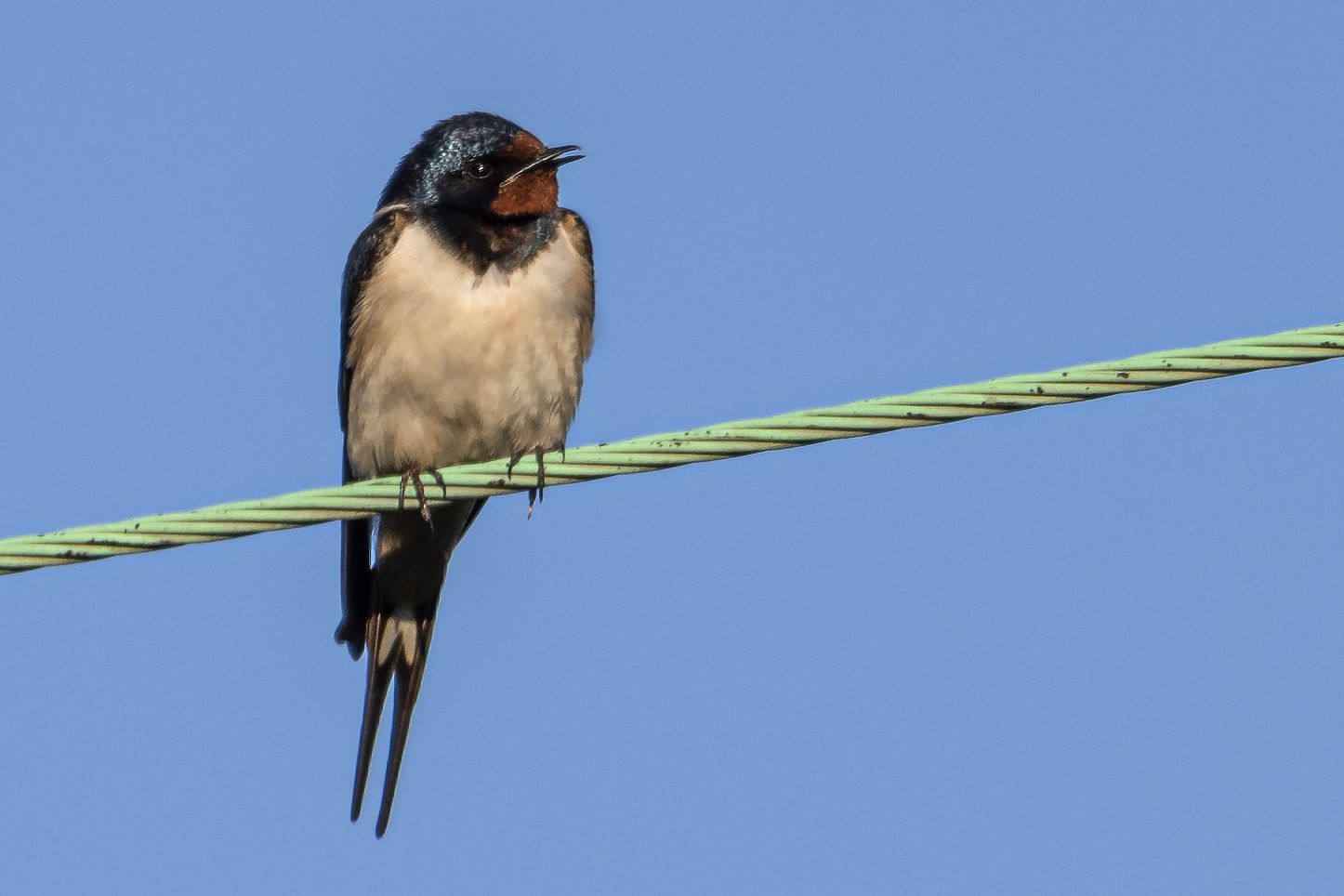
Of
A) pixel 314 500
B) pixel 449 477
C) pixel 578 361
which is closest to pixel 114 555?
pixel 314 500

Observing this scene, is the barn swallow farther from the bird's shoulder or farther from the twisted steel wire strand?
the twisted steel wire strand

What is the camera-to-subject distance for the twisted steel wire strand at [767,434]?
3395 millimetres

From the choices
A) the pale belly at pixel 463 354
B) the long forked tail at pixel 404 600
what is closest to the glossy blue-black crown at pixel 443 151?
the pale belly at pixel 463 354

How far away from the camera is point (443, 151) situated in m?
6.01

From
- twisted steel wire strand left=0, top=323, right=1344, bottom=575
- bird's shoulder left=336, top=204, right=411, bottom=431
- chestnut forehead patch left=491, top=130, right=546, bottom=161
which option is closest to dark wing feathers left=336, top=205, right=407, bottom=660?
bird's shoulder left=336, top=204, right=411, bottom=431

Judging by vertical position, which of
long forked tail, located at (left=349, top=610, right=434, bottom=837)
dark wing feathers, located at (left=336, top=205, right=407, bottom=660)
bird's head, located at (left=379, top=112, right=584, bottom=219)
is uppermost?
bird's head, located at (left=379, top=112, right=584, bottom=219)

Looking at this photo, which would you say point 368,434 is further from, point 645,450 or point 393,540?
point 645,450

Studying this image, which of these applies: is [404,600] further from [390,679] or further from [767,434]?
[767,434]

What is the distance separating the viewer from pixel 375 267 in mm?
5859

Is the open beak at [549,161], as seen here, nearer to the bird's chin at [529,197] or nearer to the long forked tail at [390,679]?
the bird's chin at [529,197]

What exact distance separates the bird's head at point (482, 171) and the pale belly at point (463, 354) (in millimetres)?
147

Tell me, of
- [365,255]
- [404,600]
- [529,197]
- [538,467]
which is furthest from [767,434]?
[404,600]

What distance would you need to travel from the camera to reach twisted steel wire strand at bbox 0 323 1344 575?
339cm

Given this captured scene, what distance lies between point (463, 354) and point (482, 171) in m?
0.64
